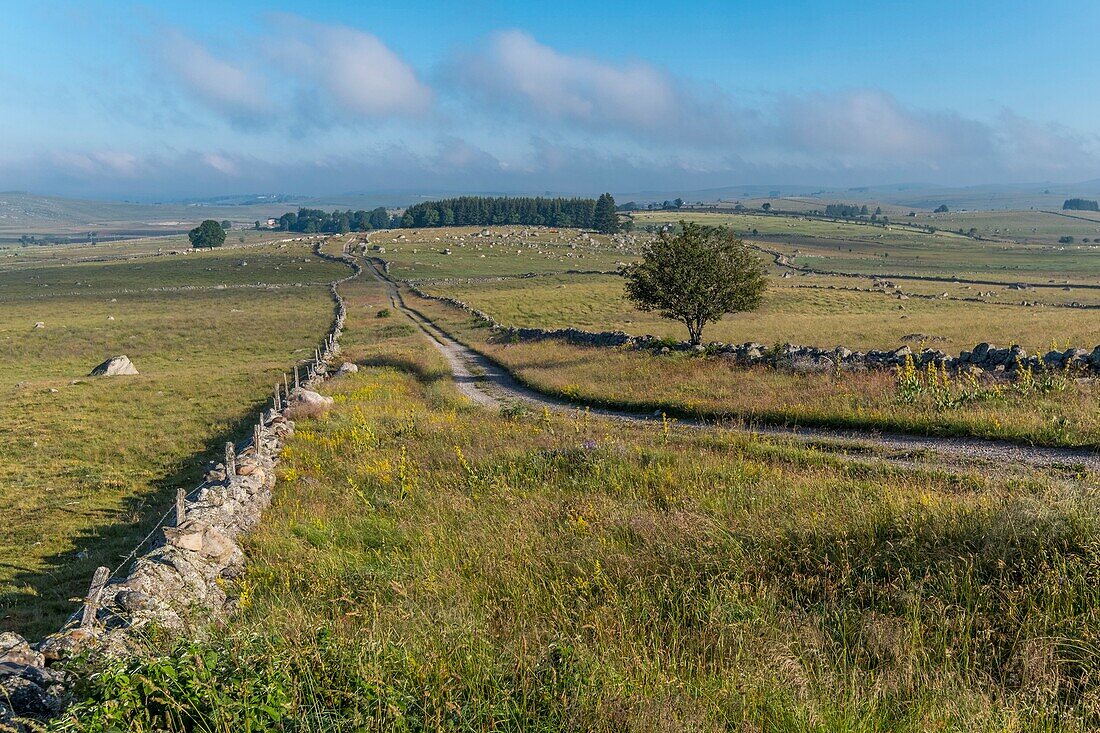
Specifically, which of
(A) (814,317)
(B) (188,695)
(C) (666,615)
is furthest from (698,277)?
(B) (188,695)

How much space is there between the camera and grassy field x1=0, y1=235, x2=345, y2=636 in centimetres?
1316

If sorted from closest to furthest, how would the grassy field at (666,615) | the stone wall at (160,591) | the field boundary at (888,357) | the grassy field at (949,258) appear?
the grassy field at (666,615)
the stone wall at (160,591)
the field boundary at (888,357)
the grassy field at (949,258)

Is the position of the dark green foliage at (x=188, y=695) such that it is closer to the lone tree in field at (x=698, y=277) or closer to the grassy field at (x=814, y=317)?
the grassy field at (x=814, y=317)

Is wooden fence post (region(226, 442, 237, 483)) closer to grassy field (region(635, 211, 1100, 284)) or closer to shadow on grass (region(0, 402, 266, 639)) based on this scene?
shadow on grass (region(0, 402, 266, 639))

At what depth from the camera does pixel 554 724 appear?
4293 millimetres

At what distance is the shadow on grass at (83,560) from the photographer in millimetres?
9938

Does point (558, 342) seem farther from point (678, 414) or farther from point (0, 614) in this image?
point (0, 614)

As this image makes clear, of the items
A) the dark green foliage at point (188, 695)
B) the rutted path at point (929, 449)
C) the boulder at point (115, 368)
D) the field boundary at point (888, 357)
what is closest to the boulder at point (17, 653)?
the dark green foliage at point (188, 695)

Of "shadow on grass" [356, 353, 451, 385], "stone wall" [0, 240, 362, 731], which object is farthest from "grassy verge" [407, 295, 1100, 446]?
"stone wall" [0, 240, 362, 731]

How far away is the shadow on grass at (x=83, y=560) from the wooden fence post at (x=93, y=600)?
21cm

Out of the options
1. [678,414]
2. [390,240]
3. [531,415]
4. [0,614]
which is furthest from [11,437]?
[390,240]

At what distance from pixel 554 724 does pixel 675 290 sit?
3333 cm

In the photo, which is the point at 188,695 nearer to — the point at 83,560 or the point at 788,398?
the point at 83,560

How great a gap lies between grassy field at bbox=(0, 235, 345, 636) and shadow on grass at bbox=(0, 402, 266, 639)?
0.04 meters
